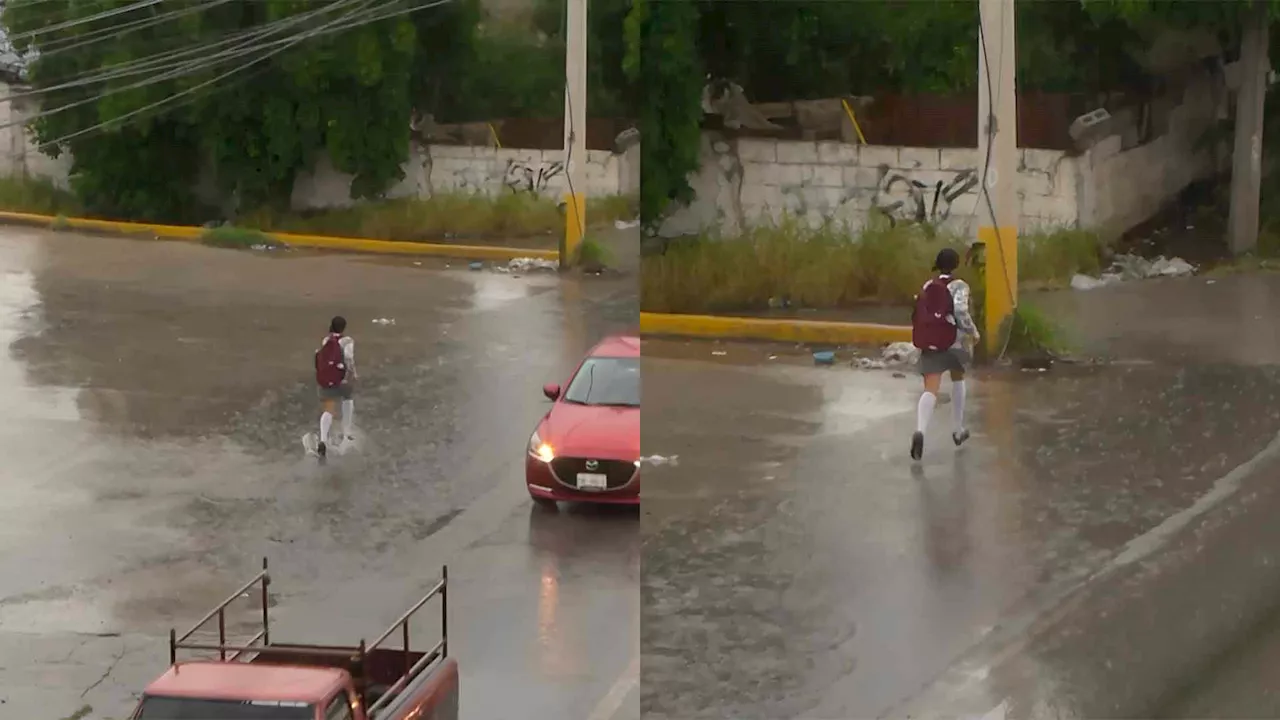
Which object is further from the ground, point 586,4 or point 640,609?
point 586,4

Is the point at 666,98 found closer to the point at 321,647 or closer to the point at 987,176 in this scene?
the point at 987,176

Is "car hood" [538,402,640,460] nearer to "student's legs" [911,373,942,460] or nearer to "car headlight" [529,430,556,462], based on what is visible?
"car headlight" [529,430,556,462]

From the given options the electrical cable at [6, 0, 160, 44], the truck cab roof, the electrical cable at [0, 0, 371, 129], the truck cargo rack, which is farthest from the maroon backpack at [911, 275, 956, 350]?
the electrical cable at [6, 0, 160, 44]

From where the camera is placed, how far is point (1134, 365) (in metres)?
3.12

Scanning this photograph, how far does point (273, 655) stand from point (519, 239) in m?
1.29

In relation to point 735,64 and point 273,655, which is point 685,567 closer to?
point 273,655

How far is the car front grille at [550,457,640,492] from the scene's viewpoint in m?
3.53

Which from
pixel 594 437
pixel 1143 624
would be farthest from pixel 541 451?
pixel 1143 624

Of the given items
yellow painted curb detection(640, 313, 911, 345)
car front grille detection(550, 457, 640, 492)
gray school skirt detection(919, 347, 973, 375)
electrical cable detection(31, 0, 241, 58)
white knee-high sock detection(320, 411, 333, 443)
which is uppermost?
electrical cable detection(31, 0, 241, 58)

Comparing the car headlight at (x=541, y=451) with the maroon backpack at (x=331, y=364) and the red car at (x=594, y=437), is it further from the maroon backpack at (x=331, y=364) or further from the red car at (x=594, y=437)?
the maroon backpack at (x=331, y=364)

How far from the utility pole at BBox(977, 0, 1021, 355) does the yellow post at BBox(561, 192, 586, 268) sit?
3.46 feet

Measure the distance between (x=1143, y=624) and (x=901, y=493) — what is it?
0.59 metres

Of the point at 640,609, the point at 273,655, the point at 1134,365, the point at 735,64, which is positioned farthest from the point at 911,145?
the point at 273,655

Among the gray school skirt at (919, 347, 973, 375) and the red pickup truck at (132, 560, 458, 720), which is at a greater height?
the gray school skirt at (919, 347, 973, 375)
